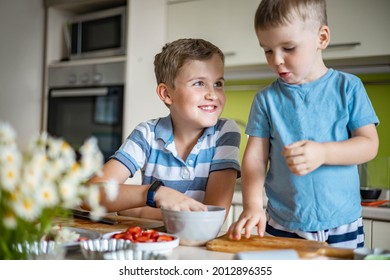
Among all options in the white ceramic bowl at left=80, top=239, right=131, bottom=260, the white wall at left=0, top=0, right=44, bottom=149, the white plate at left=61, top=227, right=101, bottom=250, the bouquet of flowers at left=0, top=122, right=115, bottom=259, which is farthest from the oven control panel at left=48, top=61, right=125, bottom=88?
the bouquet of flowers at left=0, top=122, right=115, bottom=259

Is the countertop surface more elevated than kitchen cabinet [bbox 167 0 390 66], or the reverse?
kitchen cabinet [bbox 167 0 390 66]

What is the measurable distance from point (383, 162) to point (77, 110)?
1.49 m

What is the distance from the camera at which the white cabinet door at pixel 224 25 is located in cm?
205

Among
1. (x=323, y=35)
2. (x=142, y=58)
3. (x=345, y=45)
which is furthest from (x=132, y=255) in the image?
(x=142, y=58)

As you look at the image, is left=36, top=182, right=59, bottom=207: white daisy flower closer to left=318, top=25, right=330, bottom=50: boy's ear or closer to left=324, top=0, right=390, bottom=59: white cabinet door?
left=318, top=25, right=330, bottom=50: boy's ear

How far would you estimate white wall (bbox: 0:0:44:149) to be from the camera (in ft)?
8.38

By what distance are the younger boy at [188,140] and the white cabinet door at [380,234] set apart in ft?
2.29

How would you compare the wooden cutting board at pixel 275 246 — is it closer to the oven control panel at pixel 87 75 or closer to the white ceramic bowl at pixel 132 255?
the white ceramic bowl at pixel 132 255

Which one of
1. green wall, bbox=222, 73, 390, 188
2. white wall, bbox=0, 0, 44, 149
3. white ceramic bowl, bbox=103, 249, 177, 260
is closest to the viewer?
white ceramic bowl, bbox=103, 249, 177, 260

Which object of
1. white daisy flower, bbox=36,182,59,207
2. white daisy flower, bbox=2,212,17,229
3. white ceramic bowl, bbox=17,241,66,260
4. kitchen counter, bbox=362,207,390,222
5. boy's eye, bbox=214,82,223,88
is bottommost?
kitchen counter, bbox=362,207,390,222

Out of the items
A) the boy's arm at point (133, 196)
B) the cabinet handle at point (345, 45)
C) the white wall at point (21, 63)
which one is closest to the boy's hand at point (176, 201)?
the boy's arm at point (133, 196)

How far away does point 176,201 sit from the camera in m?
0.80

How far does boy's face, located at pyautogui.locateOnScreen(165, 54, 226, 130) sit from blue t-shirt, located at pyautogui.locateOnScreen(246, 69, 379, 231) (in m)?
0.14
